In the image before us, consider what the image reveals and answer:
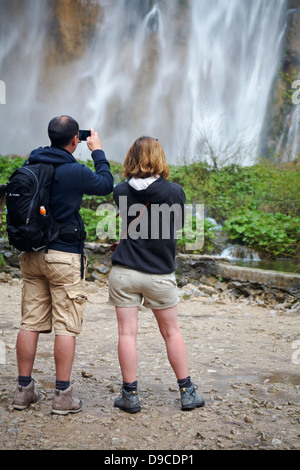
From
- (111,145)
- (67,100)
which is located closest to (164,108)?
(111,145)

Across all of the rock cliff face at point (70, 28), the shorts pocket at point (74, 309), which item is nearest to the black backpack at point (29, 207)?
the shorts pocket at point (74, 309)

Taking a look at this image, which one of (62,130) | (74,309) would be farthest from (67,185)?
(74,309)

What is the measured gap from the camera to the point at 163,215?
106 inches

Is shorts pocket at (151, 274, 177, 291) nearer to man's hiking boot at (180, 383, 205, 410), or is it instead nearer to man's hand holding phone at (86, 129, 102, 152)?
man's hiking boot at (180, 383, 205, 410)

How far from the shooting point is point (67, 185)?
2.67 meters

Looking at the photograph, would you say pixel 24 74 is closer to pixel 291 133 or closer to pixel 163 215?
pixel 291 133

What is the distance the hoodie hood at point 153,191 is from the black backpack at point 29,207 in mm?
493

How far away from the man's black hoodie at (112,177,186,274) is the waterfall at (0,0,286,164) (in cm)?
1673

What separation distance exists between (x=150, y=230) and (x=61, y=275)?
1.90 feet

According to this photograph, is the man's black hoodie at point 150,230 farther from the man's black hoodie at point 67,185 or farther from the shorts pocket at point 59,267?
the shorts pocket at point 59,267

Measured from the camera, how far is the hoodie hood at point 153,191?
2.64 m
